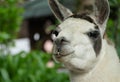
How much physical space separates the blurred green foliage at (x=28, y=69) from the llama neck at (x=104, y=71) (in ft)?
5.74

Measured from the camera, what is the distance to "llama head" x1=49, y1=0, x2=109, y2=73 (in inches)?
45.1

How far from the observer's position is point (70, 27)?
47.8 inches

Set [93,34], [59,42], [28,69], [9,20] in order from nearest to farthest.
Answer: [59,42]
[93,34]
[28,69]
[9,20]

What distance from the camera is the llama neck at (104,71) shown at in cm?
123

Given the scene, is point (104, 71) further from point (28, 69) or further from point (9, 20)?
point (9, 20)

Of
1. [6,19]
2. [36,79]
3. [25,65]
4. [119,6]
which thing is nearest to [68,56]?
[119,6]

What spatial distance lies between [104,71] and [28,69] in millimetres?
2096

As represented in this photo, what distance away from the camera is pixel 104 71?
126 cm

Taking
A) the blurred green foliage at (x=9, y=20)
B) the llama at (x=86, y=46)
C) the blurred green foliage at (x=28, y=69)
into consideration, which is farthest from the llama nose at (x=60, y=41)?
the blurred green foliage at (x=9, y=20)

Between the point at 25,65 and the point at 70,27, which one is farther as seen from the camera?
the point at 25,65

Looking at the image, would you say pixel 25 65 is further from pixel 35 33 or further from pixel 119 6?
pixel 35 33

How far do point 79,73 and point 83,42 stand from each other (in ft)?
0.31

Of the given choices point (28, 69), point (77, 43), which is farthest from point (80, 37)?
point (28, 69)

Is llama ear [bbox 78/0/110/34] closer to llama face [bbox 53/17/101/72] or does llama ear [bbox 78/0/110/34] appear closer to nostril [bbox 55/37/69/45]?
llama face [bbox 53/17/101/72]
